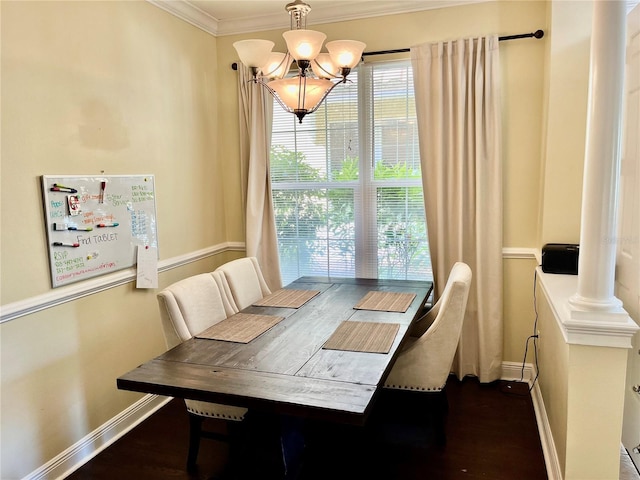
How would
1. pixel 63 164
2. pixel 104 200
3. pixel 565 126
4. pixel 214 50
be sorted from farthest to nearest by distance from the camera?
1. pixel 214 50
2. pixel 565 126
3. pixel 104 200
4. pixel 63 164

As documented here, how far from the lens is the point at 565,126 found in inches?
108

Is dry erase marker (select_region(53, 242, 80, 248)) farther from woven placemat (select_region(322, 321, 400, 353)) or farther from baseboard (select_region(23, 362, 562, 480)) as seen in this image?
woven placemat (select_region(322, 321, 400, 353))

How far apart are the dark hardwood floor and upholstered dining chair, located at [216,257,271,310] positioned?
0.78 meters

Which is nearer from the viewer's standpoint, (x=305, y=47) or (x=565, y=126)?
(x=305, y=47)

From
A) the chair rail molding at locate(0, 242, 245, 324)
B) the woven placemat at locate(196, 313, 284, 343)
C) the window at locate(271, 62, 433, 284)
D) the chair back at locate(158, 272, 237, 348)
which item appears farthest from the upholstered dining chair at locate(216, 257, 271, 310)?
the window at locate(271, 62, 433, 284)

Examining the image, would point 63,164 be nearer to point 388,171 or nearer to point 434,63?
point 388,171

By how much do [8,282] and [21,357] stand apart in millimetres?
362

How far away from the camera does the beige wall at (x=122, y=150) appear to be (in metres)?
2.11

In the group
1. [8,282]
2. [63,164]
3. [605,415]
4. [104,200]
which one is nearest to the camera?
[605,415]

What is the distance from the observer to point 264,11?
11.0 feet

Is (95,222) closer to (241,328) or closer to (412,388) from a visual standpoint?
(241,328)

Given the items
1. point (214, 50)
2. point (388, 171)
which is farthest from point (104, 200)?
point (388, 171)

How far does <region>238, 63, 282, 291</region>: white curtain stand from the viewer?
350cm

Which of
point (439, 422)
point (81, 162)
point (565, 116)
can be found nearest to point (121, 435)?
point (81, 162)
